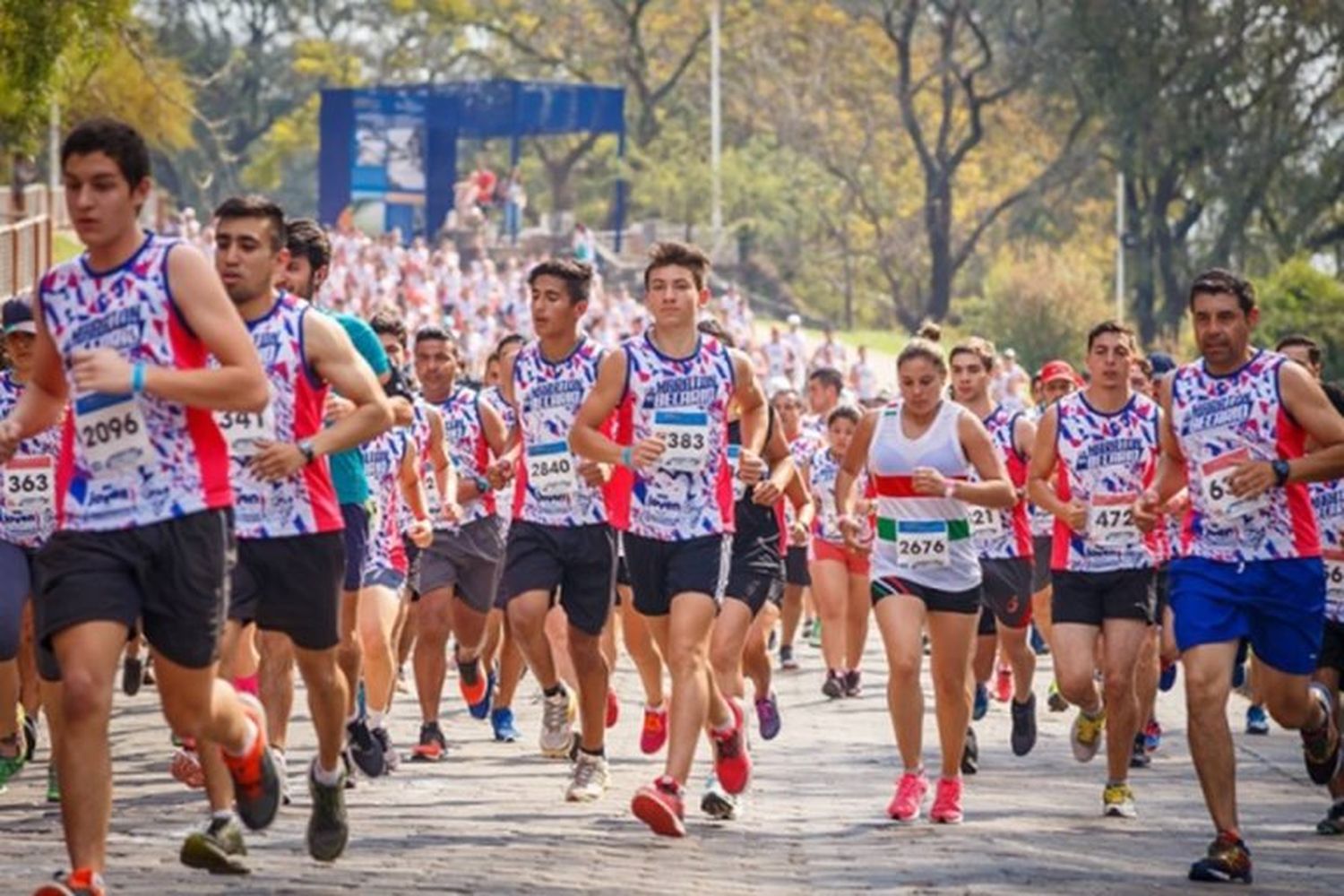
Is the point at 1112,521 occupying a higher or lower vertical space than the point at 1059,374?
lower

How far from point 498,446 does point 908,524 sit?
4154 millimetres

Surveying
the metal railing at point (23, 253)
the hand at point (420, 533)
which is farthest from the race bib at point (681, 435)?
the metal railing at point (23, 253)

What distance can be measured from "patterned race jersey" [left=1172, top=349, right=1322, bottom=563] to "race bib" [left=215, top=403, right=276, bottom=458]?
11.3ft

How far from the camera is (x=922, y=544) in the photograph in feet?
46.7

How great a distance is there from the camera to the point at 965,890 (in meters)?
11.5

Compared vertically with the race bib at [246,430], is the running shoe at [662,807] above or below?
below

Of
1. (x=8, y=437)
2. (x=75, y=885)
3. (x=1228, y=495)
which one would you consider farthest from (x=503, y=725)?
(x=75, y=885)

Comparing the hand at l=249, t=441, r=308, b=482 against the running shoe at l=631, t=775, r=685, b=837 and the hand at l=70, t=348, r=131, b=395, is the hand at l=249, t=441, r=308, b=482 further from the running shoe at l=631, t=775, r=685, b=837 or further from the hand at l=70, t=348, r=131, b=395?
the running shoe at l=631, t=775, r=685, b=837

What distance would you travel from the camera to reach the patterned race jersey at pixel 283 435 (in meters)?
11.5

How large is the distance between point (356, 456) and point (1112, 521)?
327 centimetres

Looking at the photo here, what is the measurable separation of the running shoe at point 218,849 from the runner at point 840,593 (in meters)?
11.0

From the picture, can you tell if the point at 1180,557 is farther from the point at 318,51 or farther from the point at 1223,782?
the point at 318,51

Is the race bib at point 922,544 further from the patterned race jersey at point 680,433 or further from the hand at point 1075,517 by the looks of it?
the patterned race jersey at point 680,433

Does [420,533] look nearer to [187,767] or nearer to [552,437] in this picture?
[552,437]
